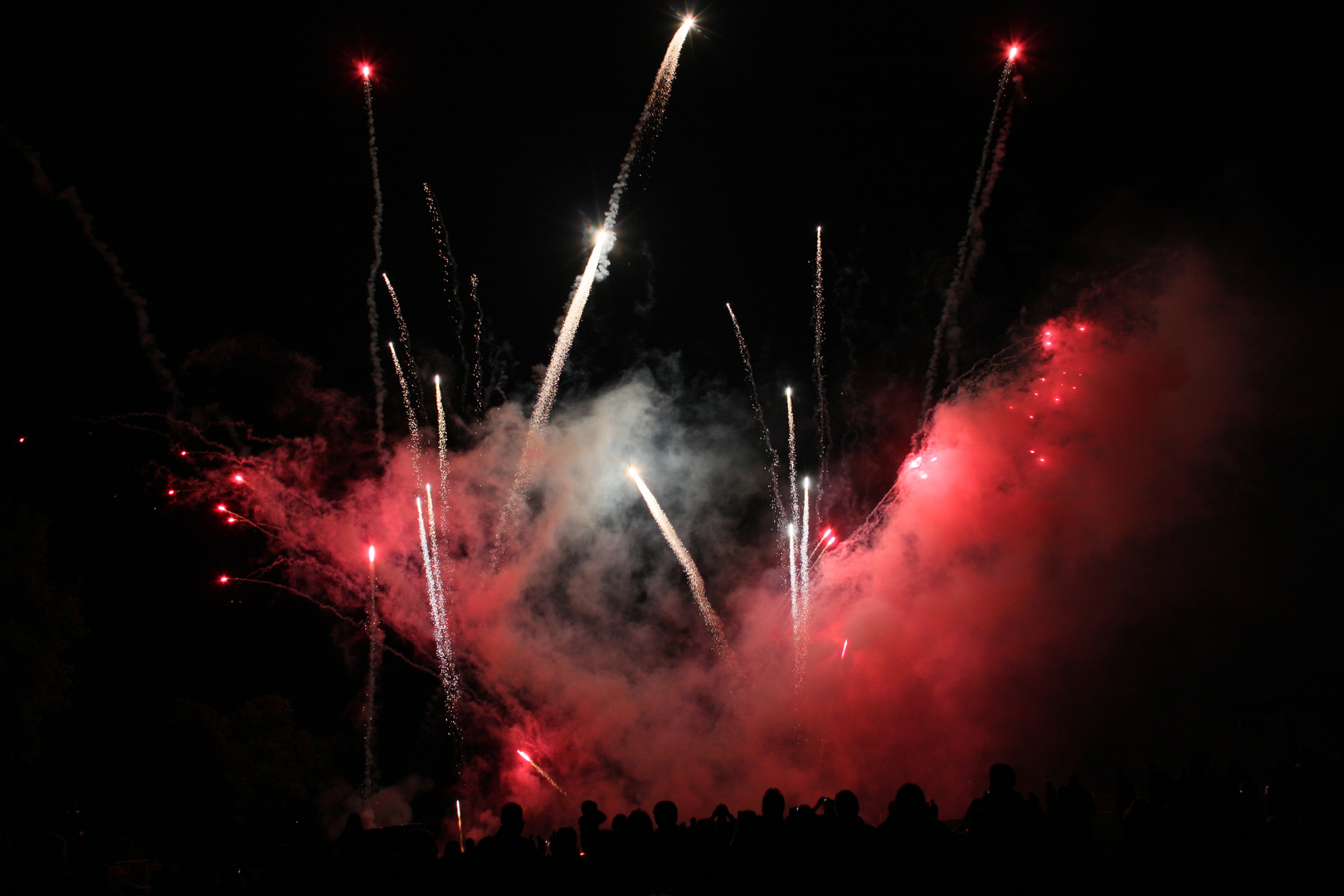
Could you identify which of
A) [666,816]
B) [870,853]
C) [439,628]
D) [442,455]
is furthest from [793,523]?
[870,853]

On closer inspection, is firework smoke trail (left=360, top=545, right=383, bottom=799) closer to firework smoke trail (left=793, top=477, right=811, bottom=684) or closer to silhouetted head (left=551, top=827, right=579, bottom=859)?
firework smoke trail (left=793, top=477, right=811, bottom=684)

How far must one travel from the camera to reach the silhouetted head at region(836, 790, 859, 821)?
461 cm

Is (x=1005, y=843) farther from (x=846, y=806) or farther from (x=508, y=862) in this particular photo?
(x=508, y=862)

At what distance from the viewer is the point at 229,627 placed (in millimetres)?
Result: 22984

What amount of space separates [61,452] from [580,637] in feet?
44.5

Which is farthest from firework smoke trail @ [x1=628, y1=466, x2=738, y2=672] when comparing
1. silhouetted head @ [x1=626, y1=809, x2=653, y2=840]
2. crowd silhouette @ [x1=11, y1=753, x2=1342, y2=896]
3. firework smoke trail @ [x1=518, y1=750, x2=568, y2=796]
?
silhouetted head @ [x1=626, y1=809, x2=653, y2=840]

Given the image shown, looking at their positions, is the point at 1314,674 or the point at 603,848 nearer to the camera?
the point at 603,848

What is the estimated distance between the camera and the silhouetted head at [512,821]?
479 cm

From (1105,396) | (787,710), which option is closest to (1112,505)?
(1105,396)

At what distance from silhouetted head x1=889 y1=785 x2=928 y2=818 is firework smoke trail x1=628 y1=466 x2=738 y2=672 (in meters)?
16.3

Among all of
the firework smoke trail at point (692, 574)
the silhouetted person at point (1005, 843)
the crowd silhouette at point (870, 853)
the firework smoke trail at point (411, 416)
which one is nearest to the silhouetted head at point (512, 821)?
the crowd silhouette at point (870, 853)

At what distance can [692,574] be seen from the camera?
21391 mm

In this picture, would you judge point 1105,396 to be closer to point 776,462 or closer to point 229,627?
point 776,462

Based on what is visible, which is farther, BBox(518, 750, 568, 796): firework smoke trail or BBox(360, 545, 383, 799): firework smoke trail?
BBox(518, 750, 568, 796): firework smoke trail
